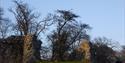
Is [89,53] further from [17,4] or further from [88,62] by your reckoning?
[17,4]

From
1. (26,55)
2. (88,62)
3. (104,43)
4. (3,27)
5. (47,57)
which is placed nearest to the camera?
(26,55)

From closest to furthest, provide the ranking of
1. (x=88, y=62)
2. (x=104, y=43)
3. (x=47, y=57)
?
(x=88, y=62) → (x=47, y=57) → (x=104, y=43)

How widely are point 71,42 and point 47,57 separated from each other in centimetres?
522

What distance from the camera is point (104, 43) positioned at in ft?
229

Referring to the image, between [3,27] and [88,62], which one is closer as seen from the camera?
[88,62]

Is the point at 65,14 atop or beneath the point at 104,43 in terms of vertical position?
atop

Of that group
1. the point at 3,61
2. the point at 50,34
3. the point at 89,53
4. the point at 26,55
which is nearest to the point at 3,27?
the point at 50,34

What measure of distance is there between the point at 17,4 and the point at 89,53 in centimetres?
2217

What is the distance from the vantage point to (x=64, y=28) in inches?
2413

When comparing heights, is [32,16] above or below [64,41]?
above

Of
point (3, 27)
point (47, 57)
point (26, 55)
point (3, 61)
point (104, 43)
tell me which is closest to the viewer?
point (26, 55)

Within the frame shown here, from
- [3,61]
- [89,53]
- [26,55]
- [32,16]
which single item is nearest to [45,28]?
[32,16]

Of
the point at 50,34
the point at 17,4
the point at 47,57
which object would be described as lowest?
the point at 47,57

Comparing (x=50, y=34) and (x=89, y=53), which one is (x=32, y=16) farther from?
(x=89, y=53)
